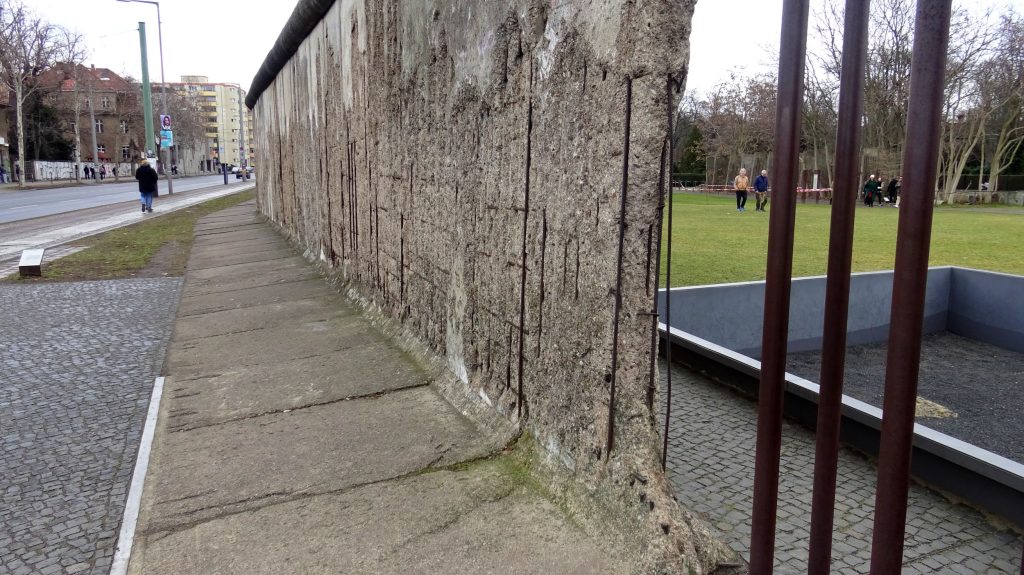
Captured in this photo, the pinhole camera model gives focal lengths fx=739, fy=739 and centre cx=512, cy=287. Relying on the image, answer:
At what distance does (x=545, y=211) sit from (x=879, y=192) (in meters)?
30.8

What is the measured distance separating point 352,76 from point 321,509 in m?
4.04

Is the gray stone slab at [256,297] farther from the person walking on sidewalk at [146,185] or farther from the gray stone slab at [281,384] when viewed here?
the person walking on sidewalk at [146,185]

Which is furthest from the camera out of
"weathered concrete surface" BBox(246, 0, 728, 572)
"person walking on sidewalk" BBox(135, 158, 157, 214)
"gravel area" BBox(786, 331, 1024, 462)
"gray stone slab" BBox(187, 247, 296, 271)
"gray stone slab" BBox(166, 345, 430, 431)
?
"person walking on sidewalk" BBox(135, 158, 157, 214)

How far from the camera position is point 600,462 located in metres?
2.47

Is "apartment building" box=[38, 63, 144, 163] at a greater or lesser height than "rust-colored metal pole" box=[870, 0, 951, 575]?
greater

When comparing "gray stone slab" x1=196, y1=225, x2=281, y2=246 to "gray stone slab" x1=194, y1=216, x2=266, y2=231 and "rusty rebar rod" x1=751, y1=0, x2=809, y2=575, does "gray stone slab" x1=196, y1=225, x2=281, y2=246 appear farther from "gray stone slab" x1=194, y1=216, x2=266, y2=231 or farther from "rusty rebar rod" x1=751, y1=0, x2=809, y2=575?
"rusty rebar rod" x1=751, y1=0, x2=809, y2=575

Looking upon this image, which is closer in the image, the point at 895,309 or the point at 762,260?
the point at 895,309

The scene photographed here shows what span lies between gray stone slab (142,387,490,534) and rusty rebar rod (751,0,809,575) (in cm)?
138

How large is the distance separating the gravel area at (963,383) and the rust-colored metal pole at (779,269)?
277cm

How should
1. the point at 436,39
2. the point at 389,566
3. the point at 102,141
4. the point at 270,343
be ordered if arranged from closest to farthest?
1. the point at 389,566
2. the point at 436,39
3. the point at 270,343
4. the point at 102,141

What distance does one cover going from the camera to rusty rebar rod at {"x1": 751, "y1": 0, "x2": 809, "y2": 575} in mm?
1681

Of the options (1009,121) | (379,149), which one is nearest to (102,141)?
(1009,121)

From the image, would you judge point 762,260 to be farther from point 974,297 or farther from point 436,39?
point 436,39

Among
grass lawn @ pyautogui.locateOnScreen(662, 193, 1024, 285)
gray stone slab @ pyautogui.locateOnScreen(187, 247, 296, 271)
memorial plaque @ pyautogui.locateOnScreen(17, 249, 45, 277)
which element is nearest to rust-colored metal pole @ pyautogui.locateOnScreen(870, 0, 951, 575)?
grass lawn @ pyautogui.locateOnScreen(662, 193, 1024, 285)
